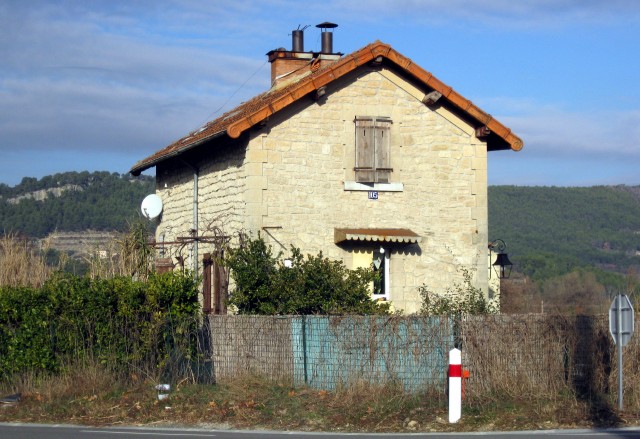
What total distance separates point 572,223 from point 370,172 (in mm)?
73980

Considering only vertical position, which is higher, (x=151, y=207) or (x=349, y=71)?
(x=349, y=71)

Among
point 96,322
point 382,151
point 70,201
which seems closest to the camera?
point 96,322

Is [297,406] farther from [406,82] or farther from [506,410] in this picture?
[406,82]

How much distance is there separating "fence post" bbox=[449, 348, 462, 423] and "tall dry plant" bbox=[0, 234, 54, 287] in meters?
10.8

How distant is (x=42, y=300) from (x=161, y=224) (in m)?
9.53

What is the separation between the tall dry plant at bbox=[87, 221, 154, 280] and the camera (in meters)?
22.6

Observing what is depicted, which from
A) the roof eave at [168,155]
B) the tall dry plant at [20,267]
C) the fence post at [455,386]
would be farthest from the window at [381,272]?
the tall dry plant at [20,267]

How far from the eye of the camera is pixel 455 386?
13680 millimetres

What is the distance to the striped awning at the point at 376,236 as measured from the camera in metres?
19.9

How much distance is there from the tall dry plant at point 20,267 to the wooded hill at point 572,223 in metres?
56.3

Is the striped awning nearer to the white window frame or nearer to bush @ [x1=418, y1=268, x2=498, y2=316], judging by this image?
the white window frame

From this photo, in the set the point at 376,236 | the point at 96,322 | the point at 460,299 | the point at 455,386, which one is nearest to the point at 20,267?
the point at 96,322

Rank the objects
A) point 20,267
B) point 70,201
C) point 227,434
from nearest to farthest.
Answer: point 227,434 < point 20,267 < point 70,201

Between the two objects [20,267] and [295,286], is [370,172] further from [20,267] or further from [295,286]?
[20,267]
